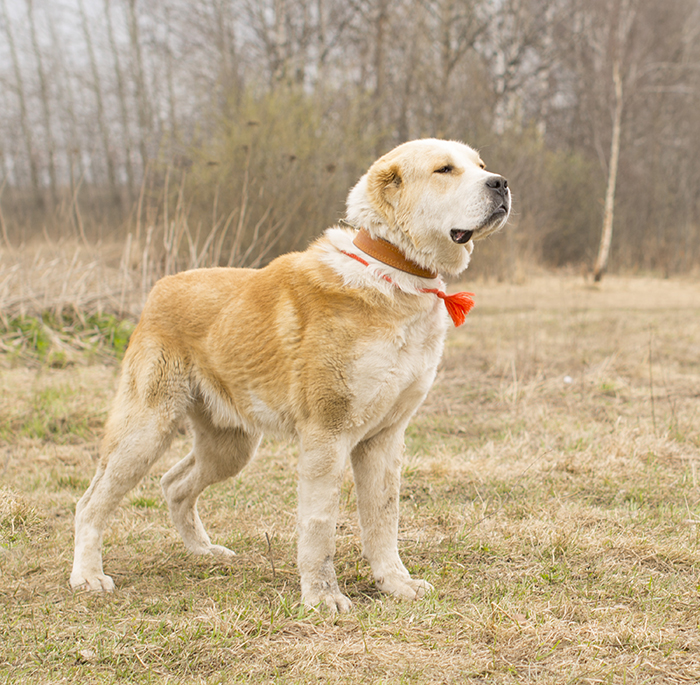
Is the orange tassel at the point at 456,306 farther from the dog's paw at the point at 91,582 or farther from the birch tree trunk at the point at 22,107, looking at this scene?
the birch tree trunk at the point at 22,107

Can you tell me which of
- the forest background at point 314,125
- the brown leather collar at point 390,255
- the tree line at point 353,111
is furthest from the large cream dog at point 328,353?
the tree line at point 353,111

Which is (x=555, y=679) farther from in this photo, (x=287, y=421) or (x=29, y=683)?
(x=29, y=683)

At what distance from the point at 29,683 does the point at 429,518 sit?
79.2 inches

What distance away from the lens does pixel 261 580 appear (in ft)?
9.68

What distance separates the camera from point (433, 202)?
262cm

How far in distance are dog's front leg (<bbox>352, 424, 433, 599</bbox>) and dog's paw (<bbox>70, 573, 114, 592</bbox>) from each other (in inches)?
43.9

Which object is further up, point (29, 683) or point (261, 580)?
point (29, 683)

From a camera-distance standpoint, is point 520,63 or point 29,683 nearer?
point 29,683

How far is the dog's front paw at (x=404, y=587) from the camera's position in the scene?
2.76m

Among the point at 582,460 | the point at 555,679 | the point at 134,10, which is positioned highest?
the point at 134,10

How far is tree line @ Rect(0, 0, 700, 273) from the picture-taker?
1008cm

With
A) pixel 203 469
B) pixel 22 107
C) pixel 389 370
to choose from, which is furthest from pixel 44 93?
pixel 389 370

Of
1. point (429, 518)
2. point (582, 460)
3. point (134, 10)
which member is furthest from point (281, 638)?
point (134, 10)

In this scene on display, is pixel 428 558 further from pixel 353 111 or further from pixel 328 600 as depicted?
pixel 353 111
